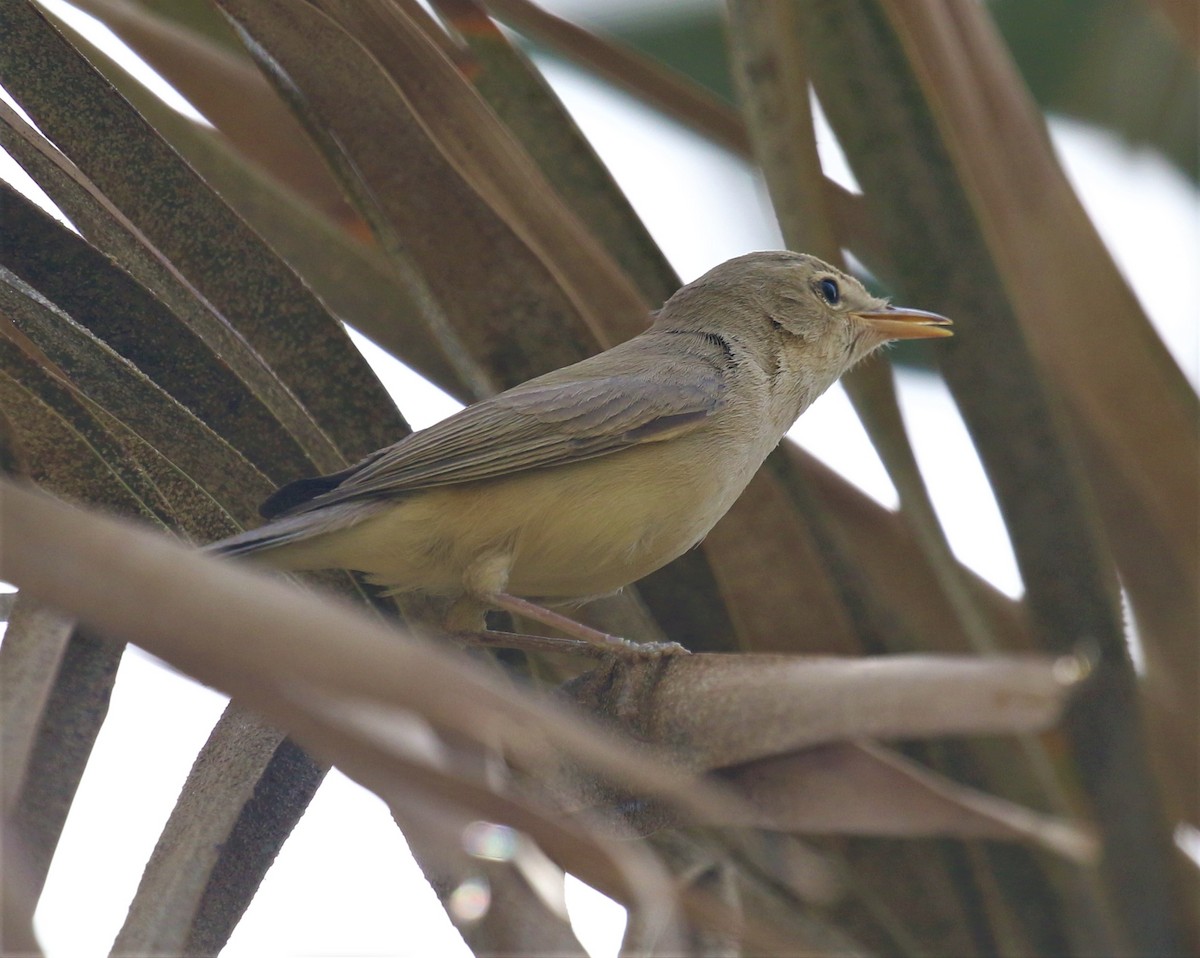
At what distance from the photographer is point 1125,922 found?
3.01m

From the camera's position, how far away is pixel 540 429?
3822 millimetres

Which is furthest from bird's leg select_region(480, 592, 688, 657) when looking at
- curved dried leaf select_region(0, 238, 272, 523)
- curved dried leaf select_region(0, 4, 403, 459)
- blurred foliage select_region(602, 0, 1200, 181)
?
blurred foliage select_region(602, 0, 1200, 181)

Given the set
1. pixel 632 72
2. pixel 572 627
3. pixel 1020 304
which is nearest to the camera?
pixel 572 627

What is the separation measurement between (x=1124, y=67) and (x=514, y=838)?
6022 mm

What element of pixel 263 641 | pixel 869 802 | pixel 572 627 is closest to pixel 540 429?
pixel 572 627

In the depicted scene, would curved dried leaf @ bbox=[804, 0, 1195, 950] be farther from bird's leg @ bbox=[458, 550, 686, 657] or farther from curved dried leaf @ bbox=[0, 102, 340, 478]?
curved dried leaf @ bbox=[0, 102, 340, 478]

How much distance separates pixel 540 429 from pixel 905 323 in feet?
4.31

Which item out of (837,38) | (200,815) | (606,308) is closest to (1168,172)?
(837,38)

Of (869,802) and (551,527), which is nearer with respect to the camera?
(869,802)

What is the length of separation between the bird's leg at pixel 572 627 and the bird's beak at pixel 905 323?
1.15 metres

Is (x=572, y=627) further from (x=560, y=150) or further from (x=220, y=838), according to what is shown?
(x=220, y=838)

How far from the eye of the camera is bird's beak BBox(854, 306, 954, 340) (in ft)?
12.2

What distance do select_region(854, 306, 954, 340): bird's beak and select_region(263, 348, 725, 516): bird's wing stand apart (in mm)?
651

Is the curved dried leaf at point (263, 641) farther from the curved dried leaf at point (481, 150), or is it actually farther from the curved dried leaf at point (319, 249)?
the curved dried leaf at point (319, 249)
